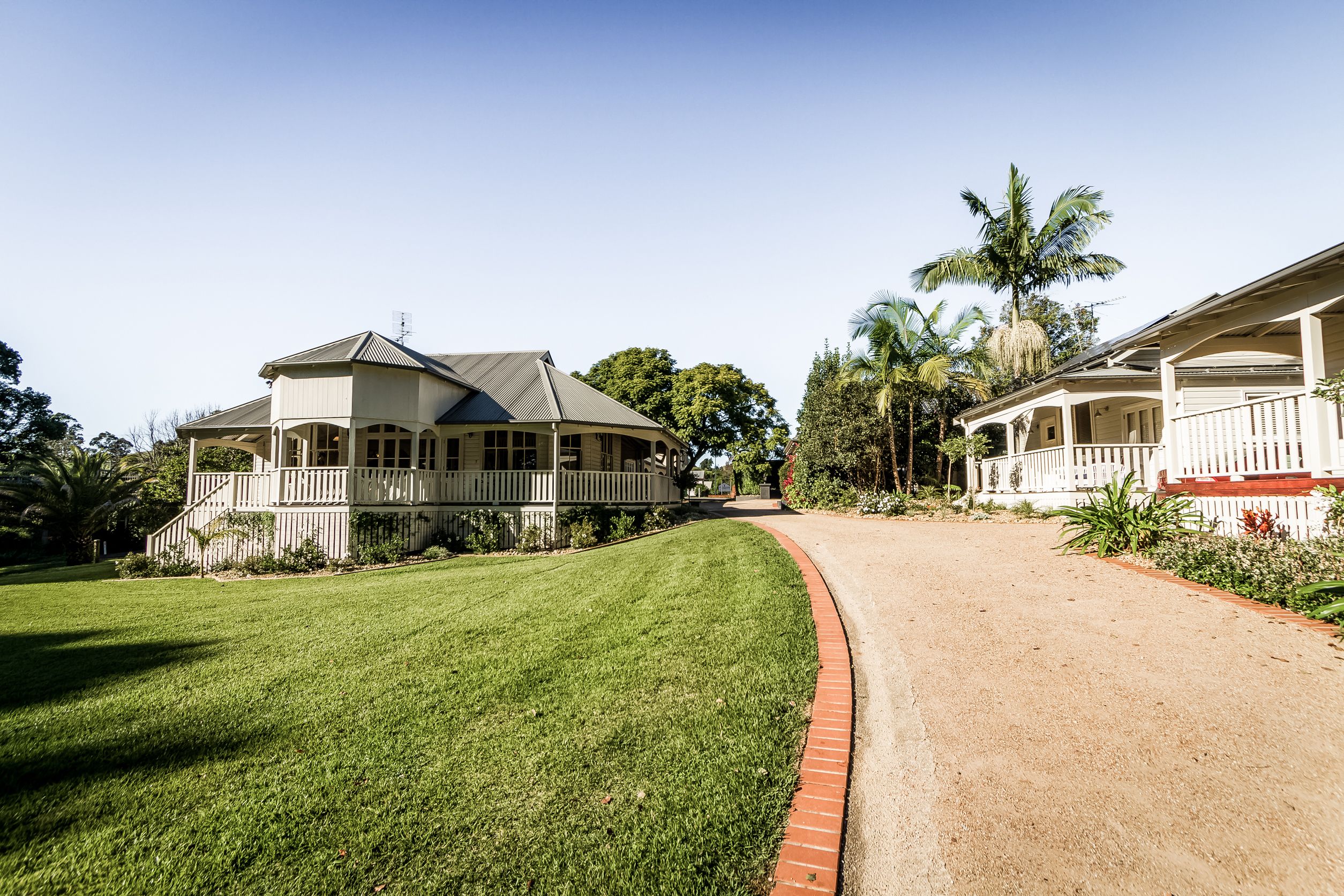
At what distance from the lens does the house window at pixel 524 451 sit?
60.9 feet

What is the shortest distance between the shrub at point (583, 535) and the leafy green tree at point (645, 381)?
669 inches

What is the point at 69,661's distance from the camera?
602cm

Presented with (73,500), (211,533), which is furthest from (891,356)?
(73,500)

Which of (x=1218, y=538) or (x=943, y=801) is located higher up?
(x=1218, y=538)

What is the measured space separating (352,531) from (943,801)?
14.5 meters

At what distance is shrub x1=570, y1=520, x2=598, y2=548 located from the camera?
588 inches

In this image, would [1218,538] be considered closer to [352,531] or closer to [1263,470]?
[1263,470]

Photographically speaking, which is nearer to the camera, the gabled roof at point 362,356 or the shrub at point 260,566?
the shrub at point 260,566

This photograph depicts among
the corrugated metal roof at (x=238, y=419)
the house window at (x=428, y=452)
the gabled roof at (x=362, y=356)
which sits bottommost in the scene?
the house window at (x=428, y=452)

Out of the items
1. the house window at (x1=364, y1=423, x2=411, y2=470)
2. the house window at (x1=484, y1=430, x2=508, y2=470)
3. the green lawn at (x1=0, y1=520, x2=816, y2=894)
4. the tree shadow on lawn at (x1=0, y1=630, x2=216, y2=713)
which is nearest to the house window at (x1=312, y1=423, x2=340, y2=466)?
the house window at (x1=364, y1=423, x2=411, y2=470)

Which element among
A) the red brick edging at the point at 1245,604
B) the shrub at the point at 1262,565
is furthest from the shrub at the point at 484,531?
the shrub at the point at 1262,565

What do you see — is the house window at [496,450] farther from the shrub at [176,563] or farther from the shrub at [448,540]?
the shrub at [176,563]

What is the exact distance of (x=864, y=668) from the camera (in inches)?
187

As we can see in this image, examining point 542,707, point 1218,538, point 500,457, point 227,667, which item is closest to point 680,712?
point 542,707
